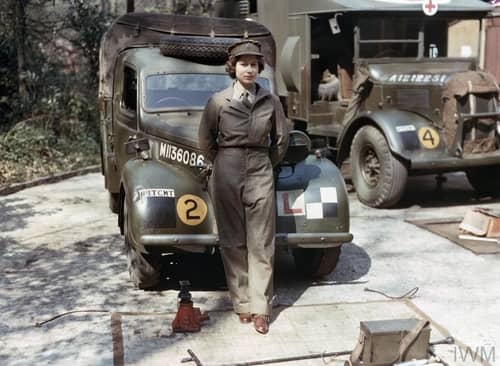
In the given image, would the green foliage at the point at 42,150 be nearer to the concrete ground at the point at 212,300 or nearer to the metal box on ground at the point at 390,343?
the concrete ground at the point at 212,300

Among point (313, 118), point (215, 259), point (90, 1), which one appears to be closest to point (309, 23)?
point (313, 118)

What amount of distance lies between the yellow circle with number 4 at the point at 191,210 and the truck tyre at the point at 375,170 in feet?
11.5

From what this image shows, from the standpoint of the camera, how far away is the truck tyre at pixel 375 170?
799 centimetres

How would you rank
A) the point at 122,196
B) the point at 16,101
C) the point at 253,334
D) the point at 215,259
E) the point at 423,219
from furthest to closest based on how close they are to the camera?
the point at 16,101 → the point at 423,219 → the point at 215,259 → the point at 122,196 → the point at 253,334

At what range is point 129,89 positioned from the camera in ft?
21.0

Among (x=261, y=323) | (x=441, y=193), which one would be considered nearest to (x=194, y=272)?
(x=261, y=323)

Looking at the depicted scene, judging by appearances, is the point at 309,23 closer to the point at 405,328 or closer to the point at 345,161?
the point at 345,161

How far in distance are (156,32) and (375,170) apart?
2.97 meters

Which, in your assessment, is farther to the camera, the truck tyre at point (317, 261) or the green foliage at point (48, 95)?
the green foliage at point (48, 95)

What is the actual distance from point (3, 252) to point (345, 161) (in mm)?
4358

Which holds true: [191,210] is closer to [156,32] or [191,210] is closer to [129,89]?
[129,89]

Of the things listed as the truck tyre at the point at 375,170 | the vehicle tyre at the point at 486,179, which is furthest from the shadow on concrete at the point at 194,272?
the vehicle tyre at the point at 486,179

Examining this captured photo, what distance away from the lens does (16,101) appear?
11.8 m

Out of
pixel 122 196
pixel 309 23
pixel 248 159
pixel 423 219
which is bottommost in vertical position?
pixel 423 219
